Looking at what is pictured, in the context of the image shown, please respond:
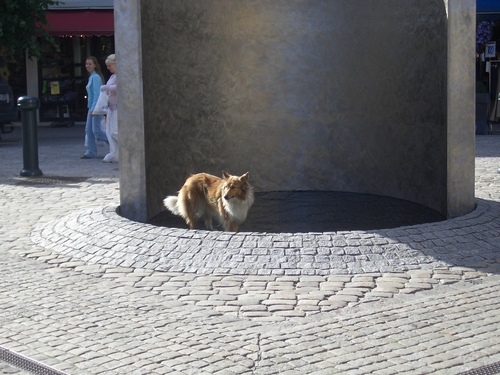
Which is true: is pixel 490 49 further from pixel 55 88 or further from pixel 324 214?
pixel 324 214

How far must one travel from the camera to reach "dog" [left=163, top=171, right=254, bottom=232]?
8.93m

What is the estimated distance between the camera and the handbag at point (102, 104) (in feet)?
53.2

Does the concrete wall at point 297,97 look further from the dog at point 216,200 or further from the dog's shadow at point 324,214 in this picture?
the dog at point 216,200

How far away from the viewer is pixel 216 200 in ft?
30.1

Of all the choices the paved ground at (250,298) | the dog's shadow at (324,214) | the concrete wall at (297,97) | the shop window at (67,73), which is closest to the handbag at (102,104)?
the concrete wall at (297,97)

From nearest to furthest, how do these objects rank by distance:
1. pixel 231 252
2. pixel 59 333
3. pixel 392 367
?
pixel 392 367 < pixel 59 333 < pixel 231 252

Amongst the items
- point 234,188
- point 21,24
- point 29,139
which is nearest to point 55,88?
point 21,24

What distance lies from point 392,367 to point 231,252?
2680 mm

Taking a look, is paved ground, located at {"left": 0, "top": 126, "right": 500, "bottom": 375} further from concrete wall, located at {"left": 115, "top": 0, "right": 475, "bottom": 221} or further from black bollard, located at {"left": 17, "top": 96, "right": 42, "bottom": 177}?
black bollard, located at {"left": 17, "top": 96, "right": 42, "bottom": 177}

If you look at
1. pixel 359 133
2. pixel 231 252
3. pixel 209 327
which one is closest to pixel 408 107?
pixel 359 133

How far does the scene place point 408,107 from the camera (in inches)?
443

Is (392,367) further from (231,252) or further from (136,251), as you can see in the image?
(136,251)

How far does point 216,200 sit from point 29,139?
6.30m

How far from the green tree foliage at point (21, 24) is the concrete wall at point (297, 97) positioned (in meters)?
12.2
